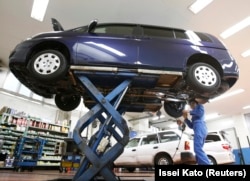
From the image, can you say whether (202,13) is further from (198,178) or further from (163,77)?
(198,178)

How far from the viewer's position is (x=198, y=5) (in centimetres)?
505

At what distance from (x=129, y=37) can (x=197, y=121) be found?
212 cm

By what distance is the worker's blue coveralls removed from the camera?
10.7 ft

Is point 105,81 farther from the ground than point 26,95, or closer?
closer

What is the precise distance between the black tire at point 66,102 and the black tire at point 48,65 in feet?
4.20

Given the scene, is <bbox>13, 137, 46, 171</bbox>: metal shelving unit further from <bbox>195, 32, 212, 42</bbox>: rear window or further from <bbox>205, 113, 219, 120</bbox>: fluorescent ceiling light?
<bbox>205, 113, 219, 120</bbox>: fluorescent ceiling light

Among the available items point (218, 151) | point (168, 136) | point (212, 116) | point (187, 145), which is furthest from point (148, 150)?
point (212, 116)

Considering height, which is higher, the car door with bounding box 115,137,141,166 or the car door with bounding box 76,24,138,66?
the car door with bounding box 76,24,138,66

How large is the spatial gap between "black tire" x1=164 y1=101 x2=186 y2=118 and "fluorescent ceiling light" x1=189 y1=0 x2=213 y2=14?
2.87 m

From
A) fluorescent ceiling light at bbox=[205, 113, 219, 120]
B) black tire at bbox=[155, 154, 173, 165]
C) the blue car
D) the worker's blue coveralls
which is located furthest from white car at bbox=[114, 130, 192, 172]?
fluorescent ceiling light at bbox=[205, 113, 219, 120]

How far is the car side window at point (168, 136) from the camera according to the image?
6546mm

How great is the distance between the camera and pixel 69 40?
2791 mm

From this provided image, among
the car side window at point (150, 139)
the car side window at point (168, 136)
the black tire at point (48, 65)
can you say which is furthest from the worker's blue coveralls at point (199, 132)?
the car side window at point (150, 139)

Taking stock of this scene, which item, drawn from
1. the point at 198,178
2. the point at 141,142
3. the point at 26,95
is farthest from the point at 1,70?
the point at 198,178
